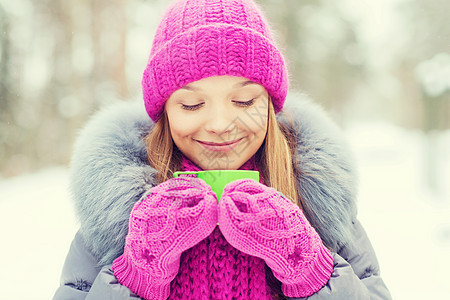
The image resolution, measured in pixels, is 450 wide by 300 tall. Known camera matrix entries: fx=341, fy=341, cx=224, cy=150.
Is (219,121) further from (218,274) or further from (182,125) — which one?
(218,274)

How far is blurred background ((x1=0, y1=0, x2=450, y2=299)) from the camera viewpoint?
4129mm

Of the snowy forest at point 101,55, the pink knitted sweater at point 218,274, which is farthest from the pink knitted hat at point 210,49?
the snowy forest at point 101,55

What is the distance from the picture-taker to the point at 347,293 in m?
1.13

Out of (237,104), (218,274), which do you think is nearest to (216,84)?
(237,104)

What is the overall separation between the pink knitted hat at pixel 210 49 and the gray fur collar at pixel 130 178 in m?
0.23

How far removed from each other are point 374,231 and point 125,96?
426 centimetres

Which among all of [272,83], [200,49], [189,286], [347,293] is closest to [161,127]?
[200,49]

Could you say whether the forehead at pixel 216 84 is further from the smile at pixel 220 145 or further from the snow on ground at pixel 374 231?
the snow on ground at pixel 374 231

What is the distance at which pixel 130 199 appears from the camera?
4.33 feet

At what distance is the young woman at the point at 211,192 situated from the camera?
105 centimetres

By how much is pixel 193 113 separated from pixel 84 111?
706 centimetres

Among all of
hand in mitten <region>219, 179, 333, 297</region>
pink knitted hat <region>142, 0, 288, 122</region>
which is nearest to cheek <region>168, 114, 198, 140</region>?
pink knitted hat <region>142, 0, 288, 122</region>

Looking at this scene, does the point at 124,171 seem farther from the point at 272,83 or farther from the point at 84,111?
the point at 84,111

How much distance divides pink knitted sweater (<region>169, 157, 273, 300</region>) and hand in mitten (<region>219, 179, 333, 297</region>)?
11 cm
